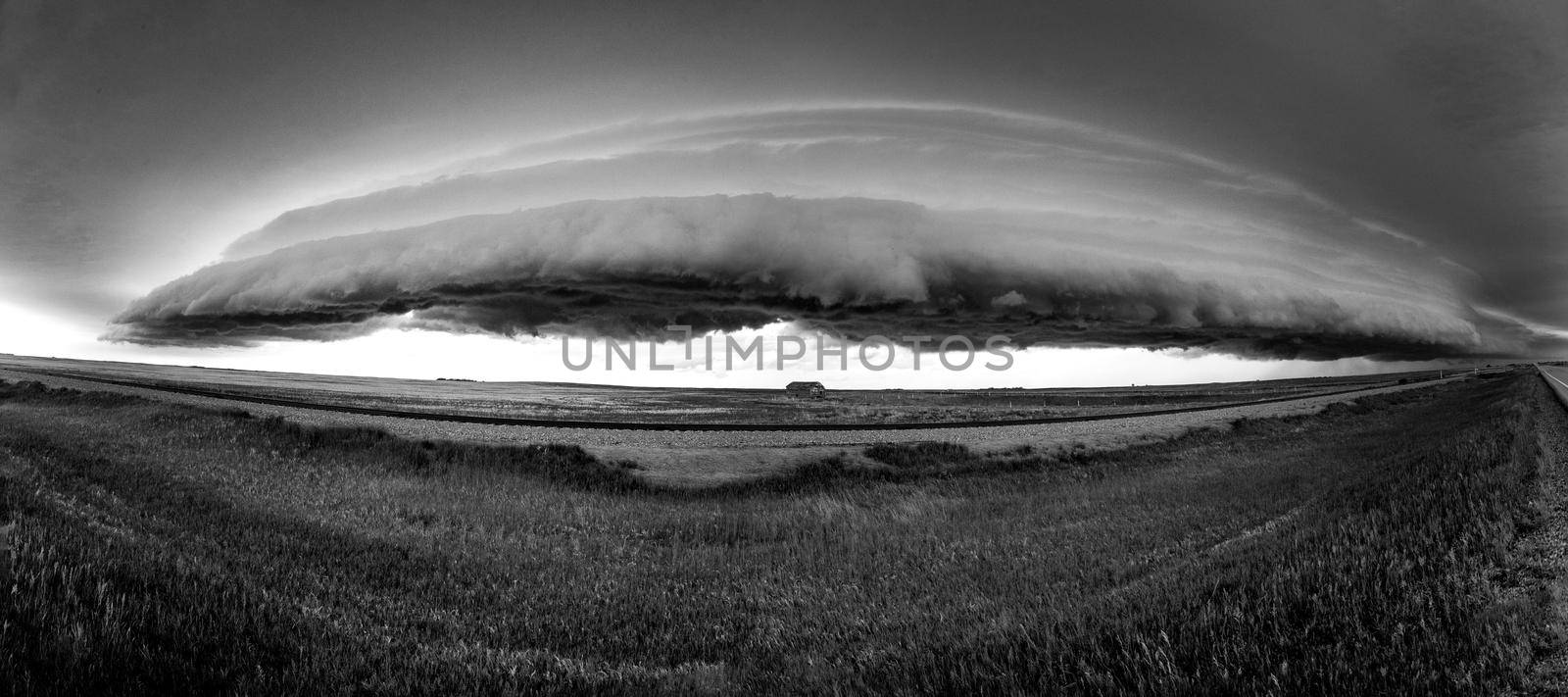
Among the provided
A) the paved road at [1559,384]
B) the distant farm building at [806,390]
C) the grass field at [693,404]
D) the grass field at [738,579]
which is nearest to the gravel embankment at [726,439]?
the grass field at [738,579]

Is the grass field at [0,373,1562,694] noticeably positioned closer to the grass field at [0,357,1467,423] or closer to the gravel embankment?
the gravel embankment

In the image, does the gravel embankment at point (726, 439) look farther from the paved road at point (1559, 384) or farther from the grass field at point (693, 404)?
the paved road at point (1559, 384)

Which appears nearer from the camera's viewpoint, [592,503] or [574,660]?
[574,660]

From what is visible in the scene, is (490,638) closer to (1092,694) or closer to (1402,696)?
(1092,694)

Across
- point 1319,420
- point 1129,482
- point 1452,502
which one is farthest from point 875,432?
point 1319,420

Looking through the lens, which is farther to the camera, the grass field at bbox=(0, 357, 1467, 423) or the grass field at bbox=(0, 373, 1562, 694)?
the grass field at bbox=(0, 357, 1467, 423)

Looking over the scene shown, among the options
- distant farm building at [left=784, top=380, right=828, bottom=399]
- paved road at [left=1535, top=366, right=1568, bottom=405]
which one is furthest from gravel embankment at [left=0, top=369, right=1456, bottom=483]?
distant farm building at [left=784, top=380, right=828, bottom=399]
